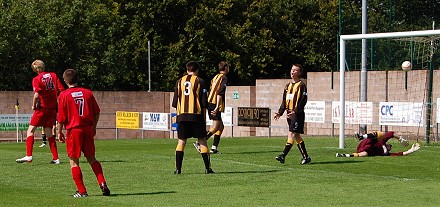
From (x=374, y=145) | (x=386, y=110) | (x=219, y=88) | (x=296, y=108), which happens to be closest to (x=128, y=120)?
(x=386, y=110)

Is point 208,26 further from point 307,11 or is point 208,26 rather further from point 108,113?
point 108,113

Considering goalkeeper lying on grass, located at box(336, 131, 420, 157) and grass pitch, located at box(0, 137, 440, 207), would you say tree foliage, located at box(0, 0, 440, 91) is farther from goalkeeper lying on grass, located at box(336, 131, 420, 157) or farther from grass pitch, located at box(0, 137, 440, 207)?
grass pitch, located at box(0, 137, 440, 207)

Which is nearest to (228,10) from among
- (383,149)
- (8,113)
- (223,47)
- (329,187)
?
(223,47)

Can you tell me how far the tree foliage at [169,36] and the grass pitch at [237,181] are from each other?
30484 millimetres

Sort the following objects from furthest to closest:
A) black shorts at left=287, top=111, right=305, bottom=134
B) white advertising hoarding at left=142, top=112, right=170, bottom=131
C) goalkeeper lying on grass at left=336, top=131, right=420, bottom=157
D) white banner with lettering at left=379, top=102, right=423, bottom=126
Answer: white advertising hoarding at left=142, top=112, right=170, bottom=131 → white banner with lettering at left=379, top=102, right=423, bottom=126 → goalkeeper lying on grass at left=336, top=131, right=420, bottom=157 → black shorts at left=287, top=111, right=305, bottom=134

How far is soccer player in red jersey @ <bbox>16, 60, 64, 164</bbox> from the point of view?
1861 cm

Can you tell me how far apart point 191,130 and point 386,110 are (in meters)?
15.4

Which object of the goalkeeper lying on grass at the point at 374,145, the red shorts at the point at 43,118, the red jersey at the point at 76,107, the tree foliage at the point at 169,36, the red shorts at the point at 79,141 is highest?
the tree foliage at the point at 169,36

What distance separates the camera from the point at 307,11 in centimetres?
6297

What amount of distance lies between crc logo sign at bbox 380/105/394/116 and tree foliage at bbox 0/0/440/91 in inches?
711

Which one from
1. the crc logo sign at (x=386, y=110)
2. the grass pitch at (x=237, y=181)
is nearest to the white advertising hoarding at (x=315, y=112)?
the crc logo sign at (x=386, y=110)

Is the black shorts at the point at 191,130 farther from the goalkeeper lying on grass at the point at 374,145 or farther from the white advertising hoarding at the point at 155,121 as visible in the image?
the white advertising hoarding at the point at 155,121

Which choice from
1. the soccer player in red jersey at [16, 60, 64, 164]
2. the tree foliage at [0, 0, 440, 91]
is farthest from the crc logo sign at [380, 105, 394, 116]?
the tree foliage at [0, 0, 440, 91]

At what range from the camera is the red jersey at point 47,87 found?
18609 millimetres
